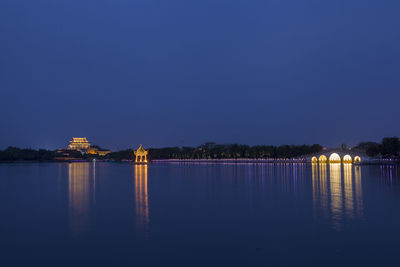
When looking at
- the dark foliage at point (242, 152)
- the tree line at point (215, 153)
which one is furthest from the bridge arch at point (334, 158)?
the dark foliage at point (242, 152)

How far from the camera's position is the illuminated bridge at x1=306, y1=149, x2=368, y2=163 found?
78438 mm

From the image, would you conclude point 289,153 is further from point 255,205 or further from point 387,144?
point 255,205

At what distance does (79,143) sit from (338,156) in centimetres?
13495

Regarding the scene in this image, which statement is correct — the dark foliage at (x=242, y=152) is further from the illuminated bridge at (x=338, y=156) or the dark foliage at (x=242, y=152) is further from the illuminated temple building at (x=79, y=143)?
the illuminated temple building at (x=79, y=143)

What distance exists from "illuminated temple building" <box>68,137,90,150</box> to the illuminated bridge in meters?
127

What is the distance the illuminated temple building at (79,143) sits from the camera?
17575 centimetres

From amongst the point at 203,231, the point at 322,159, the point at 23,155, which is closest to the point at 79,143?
the point at 23,155

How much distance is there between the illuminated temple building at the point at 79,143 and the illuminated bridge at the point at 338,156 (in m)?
127

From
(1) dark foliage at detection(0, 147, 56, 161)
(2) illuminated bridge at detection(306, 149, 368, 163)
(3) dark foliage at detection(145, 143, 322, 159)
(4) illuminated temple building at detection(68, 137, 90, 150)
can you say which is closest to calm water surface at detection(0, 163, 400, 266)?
(2) illuminated bridge at detection(306, 149, 368, 163)

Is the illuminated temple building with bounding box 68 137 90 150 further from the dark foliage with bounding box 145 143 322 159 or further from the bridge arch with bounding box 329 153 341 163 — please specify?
the bridge arch with bounding box 329 153 341 163

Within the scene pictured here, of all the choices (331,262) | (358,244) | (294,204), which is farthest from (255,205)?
(331,262)

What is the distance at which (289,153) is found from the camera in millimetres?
86938

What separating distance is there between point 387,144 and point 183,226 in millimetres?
55543

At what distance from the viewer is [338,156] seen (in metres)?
80.6
